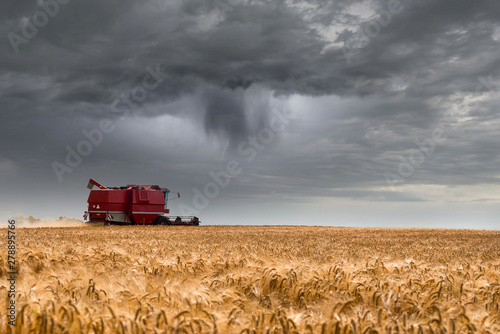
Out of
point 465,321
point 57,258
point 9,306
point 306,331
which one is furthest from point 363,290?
point 57,258

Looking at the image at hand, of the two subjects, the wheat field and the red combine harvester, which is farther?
the red combine harvester

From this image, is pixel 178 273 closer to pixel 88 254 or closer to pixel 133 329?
pixel 88 254

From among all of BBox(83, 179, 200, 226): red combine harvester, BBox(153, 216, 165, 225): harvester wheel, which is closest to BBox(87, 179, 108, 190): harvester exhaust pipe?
BBox(83, 179, 200, 226): red combine harvester

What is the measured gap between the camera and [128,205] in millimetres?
33281

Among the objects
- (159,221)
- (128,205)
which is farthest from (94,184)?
(159,221)

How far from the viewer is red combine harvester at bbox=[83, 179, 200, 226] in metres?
32.1

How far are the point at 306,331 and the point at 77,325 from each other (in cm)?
188

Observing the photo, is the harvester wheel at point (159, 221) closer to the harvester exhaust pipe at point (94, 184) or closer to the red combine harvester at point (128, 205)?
the red combine harvester at point (128, 205)

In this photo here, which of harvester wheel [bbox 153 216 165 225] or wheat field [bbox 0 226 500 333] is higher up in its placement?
harvester wheel [bbox 153 216 165 225]

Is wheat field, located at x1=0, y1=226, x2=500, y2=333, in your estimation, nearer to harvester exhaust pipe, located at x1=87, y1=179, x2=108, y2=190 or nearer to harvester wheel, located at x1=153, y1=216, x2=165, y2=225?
harvester wheel, located at x1=153, y1=216, x2=165, y2=225

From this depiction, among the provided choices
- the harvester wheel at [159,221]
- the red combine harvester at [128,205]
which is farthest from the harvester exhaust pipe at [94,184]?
the harvester wheel at [159,221]

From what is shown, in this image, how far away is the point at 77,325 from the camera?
10.9 ft

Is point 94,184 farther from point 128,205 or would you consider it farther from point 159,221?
point 159,221

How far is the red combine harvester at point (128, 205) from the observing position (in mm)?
32094
